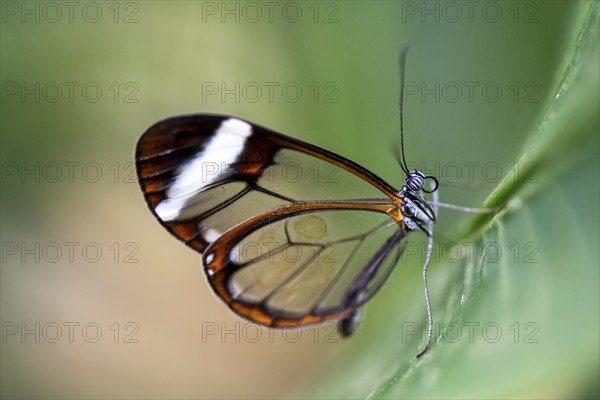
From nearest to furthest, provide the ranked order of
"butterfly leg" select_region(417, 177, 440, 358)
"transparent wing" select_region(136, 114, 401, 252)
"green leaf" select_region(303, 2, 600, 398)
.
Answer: "green leaf" select_region(303, 2, 600, 398) < "butterfly leg" select_region(417, 177, 440, 358) < "transparent wing" select_region(136, 114, 401, 252)

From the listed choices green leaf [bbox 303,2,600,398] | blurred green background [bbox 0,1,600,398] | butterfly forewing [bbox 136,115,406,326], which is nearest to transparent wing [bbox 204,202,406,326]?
A: butterfly forewing [bbox 136,115,406,326]

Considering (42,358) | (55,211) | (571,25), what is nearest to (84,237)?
(55,211)

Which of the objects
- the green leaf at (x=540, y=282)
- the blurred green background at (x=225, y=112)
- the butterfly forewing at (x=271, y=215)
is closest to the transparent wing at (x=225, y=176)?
the butterfly forewing at (x=271, y=215)

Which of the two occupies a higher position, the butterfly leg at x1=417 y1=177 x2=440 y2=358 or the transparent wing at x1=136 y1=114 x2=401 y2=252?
the transparent wing at x1=136 y1=114 x2=401 y2=252

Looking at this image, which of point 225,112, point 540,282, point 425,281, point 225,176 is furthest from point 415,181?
point 225,112

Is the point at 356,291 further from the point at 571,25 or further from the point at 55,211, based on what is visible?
the point at 55,211

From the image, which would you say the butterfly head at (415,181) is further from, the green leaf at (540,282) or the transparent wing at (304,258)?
the green leaf at (540,282)

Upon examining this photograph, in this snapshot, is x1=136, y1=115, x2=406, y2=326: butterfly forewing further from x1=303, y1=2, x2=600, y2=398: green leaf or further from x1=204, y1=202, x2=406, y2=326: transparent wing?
x1=303, y1=2, x2=600, y2=398: green leaf
